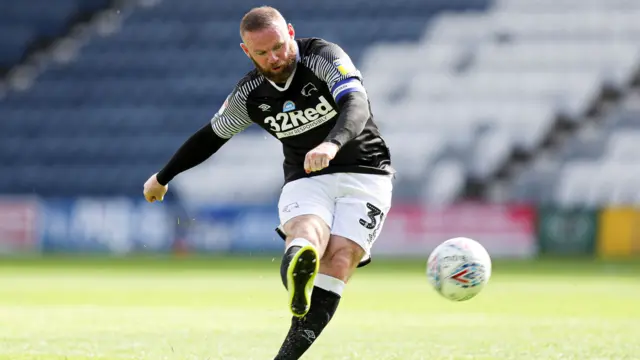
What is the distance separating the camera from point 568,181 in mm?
24641

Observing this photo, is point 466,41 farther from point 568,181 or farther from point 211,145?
point 211,145

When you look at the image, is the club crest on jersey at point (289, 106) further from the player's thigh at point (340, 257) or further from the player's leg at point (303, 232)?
the player's thigh at point (340, 257)

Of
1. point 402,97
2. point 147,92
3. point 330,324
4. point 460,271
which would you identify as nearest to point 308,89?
point 460,271

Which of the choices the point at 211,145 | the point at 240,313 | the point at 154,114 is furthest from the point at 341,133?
the point at 154,114

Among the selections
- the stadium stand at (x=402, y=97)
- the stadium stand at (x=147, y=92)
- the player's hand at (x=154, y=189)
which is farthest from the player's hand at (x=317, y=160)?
the stadium stand at (x=147, y=92)

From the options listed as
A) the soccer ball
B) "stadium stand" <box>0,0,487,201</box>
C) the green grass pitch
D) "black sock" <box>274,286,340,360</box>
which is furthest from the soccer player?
"stadium stand" <box>0,0,487,201</box>

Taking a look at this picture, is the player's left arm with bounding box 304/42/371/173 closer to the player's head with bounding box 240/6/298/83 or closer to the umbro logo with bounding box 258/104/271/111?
the player's head with bounding box 240/6/298/83

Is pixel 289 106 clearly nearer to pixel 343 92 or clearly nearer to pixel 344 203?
pixel 343 92

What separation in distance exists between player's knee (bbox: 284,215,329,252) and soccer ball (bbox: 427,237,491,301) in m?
1.27

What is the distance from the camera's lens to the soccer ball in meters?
6.53

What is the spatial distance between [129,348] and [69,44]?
84.7ft

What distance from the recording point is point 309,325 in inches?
210

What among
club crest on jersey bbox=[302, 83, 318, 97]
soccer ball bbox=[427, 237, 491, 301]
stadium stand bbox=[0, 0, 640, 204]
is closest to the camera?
club crest on jersey bbox=[302, 83, 318, 97]

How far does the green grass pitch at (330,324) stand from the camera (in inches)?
265
